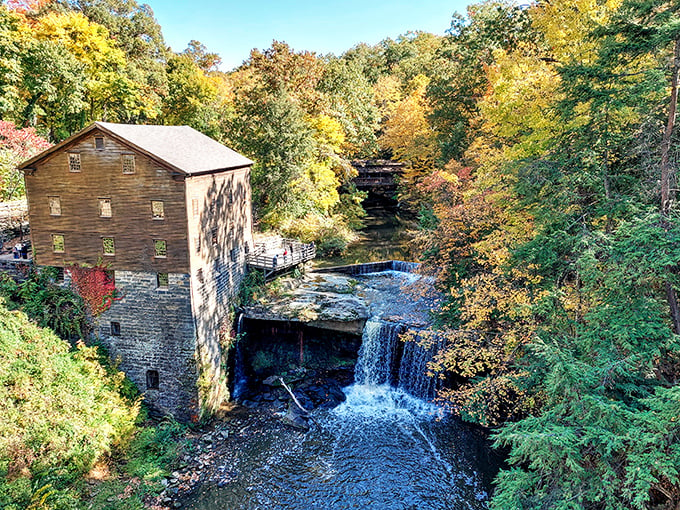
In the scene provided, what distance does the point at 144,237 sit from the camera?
1988 cm

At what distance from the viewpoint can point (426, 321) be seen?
24.0m

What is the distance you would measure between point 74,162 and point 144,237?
174 inches

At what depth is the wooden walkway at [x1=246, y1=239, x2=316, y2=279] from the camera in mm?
26156

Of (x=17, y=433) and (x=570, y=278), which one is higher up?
(x=570, y=278)

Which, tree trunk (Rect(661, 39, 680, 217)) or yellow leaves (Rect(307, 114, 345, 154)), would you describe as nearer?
tree trunk (Rect(661, 39, 680, 217))

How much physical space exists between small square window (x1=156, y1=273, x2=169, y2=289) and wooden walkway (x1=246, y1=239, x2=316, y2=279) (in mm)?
6856

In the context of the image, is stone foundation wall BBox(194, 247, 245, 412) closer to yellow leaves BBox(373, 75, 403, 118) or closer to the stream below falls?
the stream below falls

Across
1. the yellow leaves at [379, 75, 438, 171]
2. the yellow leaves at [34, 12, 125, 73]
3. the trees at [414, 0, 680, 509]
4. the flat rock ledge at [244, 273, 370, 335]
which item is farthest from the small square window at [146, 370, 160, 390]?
the yellow leaves at [379, 75, 438, 171]

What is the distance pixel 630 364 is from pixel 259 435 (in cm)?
1523

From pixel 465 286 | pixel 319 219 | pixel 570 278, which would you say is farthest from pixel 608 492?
pixel 319 219

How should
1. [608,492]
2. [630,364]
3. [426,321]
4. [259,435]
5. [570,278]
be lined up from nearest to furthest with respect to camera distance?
1. [608,492]
2. [630,364]
3. [570,278]
4. [259,435]
5. [426,321]

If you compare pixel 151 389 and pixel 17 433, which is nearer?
pixel 17 433

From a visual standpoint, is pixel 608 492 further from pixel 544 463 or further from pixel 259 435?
pixel 259 435

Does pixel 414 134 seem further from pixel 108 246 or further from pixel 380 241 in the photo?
pixel 108 246
